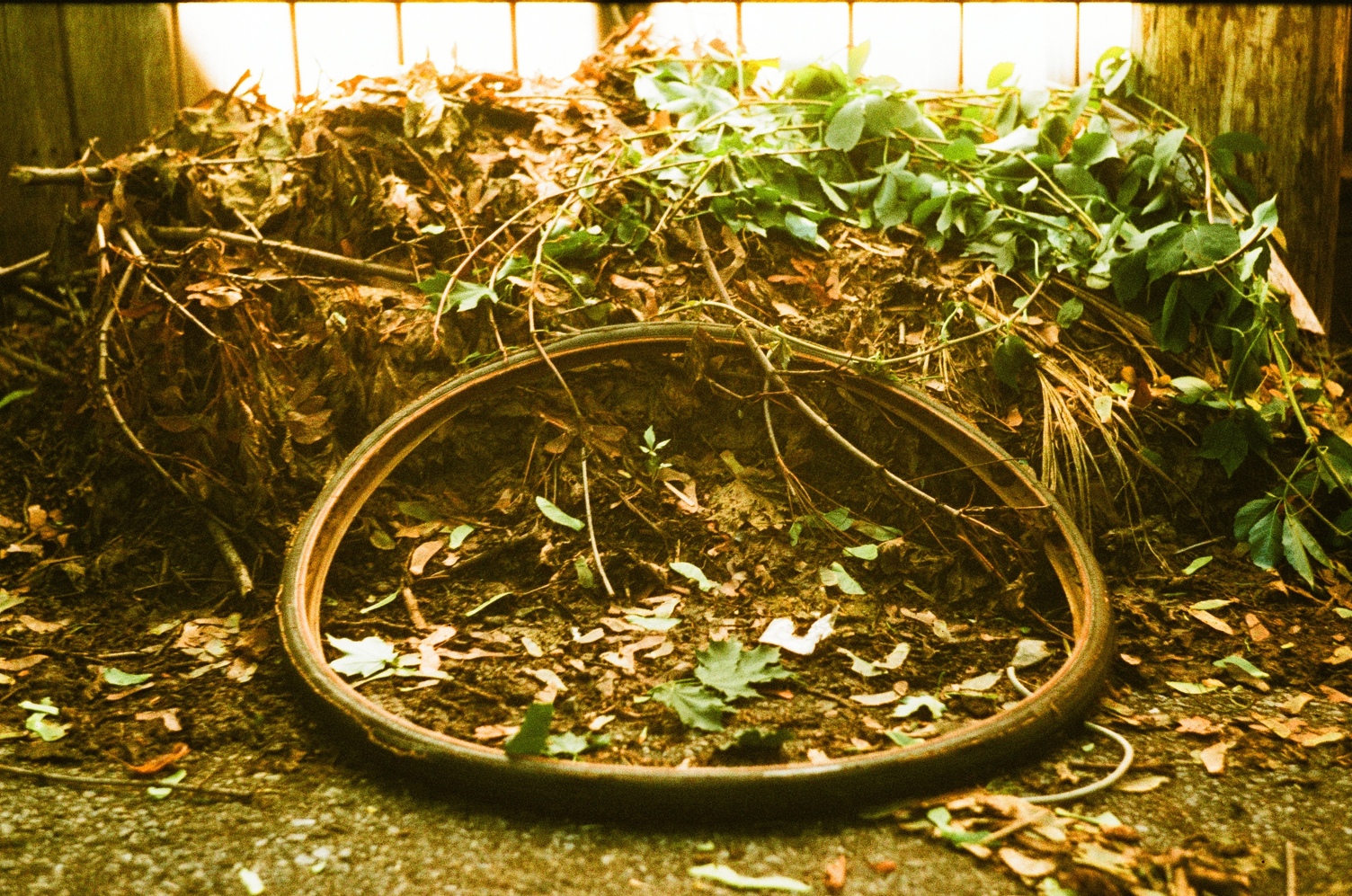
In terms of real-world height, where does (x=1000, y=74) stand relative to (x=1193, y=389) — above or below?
above

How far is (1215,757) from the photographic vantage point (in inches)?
65.9

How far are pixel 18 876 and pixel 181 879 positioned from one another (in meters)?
0.24

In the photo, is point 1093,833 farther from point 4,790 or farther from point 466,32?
point 466,32

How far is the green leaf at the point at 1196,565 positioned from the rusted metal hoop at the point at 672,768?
359 millimetres

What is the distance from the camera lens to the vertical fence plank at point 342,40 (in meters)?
3.36

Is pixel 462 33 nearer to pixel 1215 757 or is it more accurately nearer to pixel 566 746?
pixel 566 746

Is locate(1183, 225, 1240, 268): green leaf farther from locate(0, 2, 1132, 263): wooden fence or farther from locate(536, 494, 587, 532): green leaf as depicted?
locate(536, 494, 587, 532): green leaf

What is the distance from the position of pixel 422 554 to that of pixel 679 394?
713 millimetres

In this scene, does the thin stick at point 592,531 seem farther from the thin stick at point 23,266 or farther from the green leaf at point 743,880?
the thin stick at point 23,266

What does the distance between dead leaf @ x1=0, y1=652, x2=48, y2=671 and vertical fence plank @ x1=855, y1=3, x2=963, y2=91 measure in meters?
3.14

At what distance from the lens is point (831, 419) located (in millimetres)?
2328

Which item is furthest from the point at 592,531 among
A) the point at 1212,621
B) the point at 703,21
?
the point at 703,21

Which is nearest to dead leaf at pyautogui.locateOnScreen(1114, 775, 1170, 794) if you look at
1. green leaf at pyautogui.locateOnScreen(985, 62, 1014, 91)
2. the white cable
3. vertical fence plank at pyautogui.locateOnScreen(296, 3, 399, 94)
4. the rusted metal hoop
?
the white cable

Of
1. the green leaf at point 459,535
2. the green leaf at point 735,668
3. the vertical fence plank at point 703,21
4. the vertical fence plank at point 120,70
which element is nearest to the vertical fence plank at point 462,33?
the vertical fence plank at point 703,21
